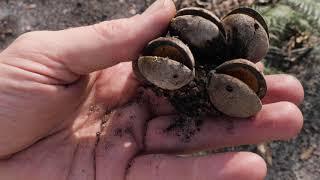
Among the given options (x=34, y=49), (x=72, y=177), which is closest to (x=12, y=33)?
(x=34, y=49)

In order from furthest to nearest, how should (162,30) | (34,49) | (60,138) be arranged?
(60,138) → (34,49) → (162,30)

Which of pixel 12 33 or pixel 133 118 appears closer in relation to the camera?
pixel 133 118

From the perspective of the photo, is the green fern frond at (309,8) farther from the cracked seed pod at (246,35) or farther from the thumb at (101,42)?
the thumb at (101,42)

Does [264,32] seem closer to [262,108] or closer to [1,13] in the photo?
[262,108]

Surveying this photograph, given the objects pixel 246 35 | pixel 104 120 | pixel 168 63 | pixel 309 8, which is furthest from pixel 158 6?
pixel 309 8

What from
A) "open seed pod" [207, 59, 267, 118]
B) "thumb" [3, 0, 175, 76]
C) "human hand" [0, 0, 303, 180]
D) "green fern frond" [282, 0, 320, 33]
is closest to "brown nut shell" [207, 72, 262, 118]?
"open seed pod" [207, 59, 267, 118]
